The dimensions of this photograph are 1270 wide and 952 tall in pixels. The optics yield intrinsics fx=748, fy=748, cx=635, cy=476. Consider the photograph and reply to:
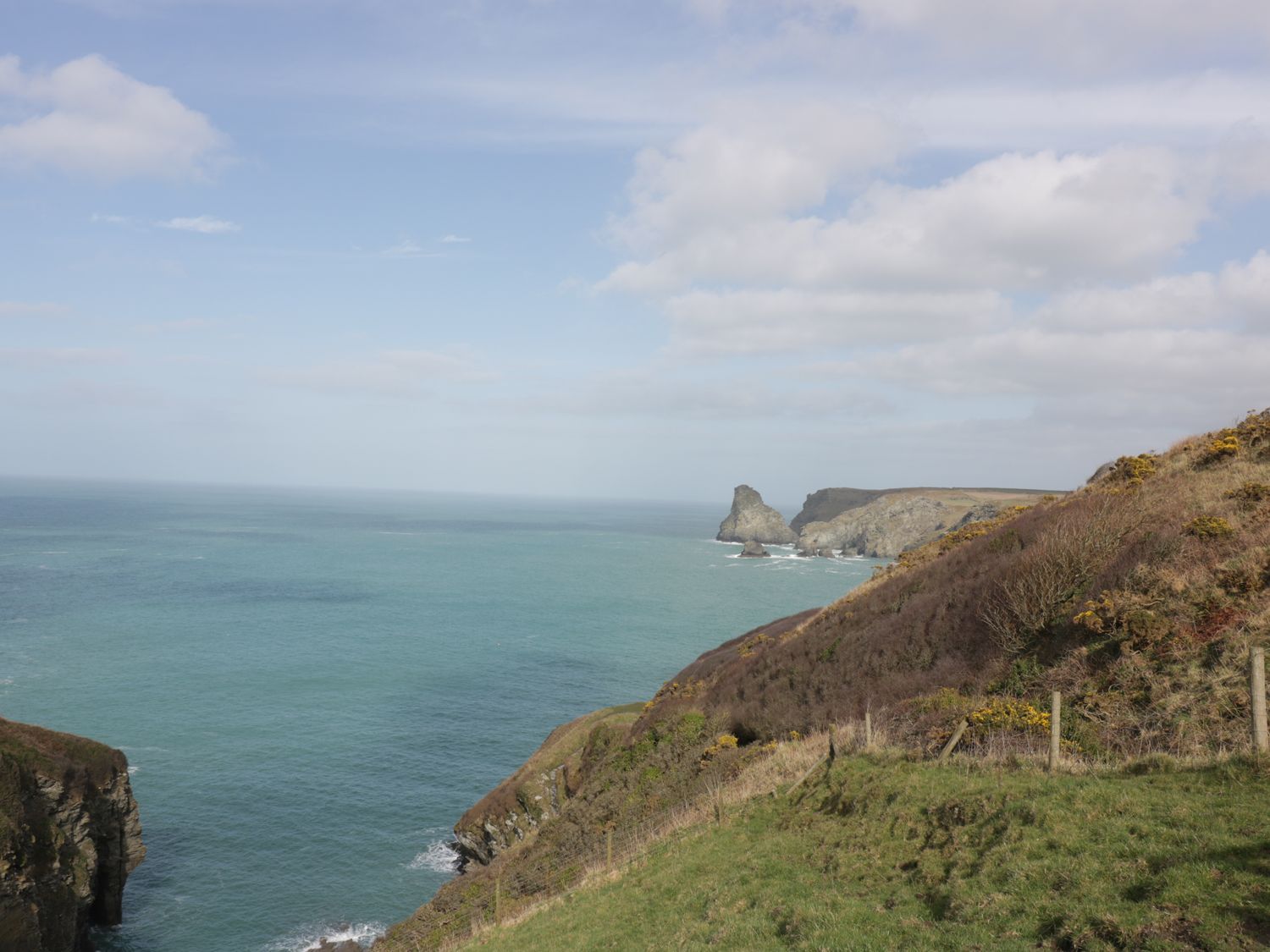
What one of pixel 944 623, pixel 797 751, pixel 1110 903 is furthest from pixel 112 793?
pixel 1110 903

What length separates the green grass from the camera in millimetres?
11250

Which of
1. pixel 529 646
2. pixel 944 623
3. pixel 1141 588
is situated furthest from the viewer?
pixel 529 646

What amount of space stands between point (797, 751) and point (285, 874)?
35.2 metres

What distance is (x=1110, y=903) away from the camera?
11.5 meters

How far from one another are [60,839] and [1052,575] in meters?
48.7

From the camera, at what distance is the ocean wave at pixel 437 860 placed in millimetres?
46562

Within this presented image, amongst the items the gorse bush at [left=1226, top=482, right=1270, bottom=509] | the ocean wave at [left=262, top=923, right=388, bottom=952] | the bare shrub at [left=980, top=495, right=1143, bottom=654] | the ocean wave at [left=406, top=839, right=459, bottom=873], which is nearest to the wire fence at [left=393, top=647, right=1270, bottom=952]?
the bare shrub at [left=980, top=495, right=1143, bottom=654]

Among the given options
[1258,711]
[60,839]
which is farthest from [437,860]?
[1258,711]

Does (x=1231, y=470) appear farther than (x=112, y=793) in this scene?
No

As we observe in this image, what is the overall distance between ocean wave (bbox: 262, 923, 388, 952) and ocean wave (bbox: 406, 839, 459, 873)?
5815mm

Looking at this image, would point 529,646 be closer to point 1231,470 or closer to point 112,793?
point 112,793

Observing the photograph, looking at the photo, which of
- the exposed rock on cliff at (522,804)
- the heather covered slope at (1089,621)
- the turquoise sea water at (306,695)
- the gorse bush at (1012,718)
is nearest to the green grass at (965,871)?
the gorse bush at (1012,718)

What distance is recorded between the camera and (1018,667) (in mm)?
25734

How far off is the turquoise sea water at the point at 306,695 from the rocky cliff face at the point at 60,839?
233cm
